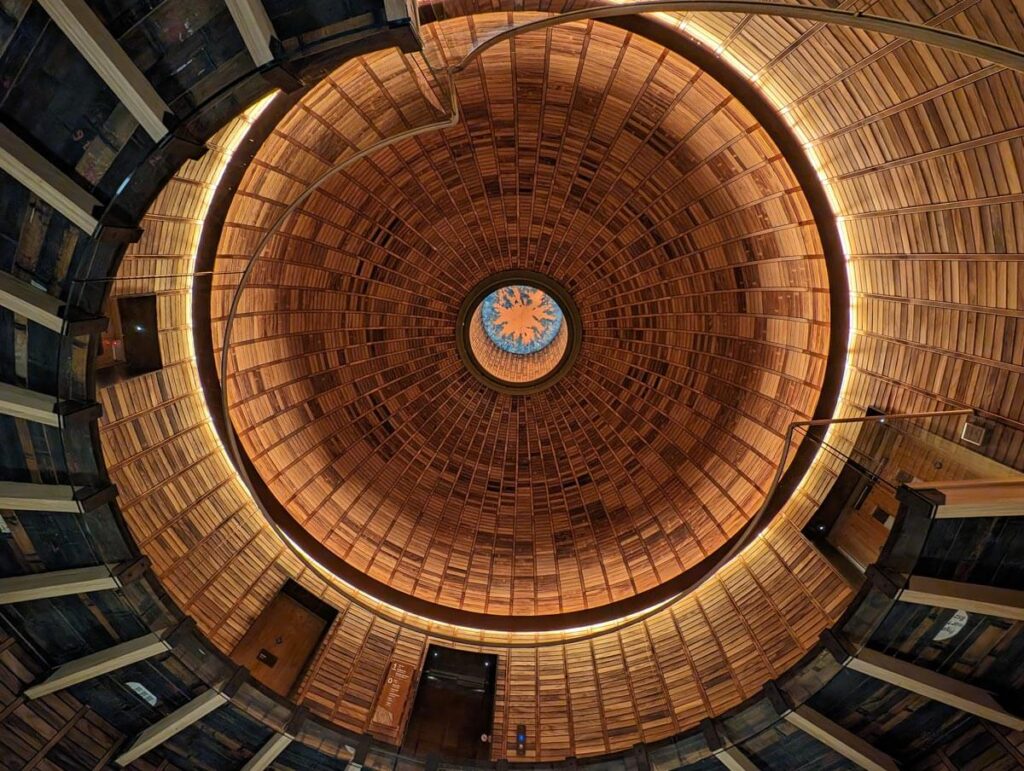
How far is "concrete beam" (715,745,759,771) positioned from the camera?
10.4 m

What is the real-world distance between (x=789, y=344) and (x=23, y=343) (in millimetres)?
13741

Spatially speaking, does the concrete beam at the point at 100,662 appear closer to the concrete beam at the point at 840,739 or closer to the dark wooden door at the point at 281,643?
the dark wooden door at the point at 281,643

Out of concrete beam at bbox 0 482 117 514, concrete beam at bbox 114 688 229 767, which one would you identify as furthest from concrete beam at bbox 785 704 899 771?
concrete beam at bbox 0 482 117 514

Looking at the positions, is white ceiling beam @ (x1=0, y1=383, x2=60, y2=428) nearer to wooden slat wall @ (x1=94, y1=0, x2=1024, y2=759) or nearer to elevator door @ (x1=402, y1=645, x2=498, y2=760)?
wooden slat wall @ (x1=94, y1=0, x2=1024, y2=759)

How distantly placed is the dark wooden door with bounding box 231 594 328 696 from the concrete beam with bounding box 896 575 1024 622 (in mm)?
11280

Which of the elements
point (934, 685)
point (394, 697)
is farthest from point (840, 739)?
point (394, 697)

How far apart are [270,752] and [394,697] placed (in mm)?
2857

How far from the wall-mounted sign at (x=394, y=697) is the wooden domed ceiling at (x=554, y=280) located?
7.01ft

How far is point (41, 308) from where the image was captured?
777 centimetres

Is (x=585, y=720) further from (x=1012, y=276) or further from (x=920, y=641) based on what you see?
(x=1012, y=276)

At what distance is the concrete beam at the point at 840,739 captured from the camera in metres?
9.57

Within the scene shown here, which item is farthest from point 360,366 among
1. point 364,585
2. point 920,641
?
point 920,641

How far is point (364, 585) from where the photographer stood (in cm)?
1502

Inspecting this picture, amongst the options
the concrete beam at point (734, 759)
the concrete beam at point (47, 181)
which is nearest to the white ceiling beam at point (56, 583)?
the concrete beam at point (47, 181)
